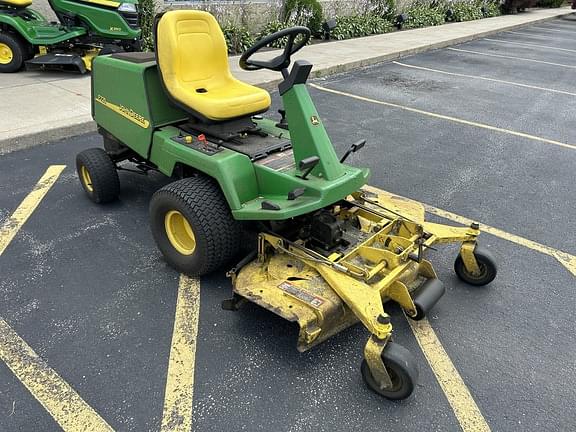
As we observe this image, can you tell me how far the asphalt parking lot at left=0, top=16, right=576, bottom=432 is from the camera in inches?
91.2

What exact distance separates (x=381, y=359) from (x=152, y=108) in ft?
7.63

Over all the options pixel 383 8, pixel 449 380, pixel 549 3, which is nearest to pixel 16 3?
pixel 449 380

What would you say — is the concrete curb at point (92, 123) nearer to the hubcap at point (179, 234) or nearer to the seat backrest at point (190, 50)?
the seat backrest at point (190, 50)

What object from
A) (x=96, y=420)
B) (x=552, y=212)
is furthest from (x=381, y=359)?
(x=552, y=212)

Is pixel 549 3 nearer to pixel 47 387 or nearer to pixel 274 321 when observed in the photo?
pixel 274 321

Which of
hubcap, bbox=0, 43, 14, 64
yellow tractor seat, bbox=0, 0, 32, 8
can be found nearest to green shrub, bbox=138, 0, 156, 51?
yellow tractor seat, bbox=0, 0, 32, 8

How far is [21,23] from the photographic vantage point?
23.4 feet

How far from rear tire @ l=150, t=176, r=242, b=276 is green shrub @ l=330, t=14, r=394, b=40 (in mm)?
10113

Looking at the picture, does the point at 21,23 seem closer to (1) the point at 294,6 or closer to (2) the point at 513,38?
(1) the point at 294,6

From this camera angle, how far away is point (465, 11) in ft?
60.1

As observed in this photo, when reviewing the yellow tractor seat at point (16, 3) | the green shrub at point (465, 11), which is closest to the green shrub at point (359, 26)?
the green shrub at point (465, 11)

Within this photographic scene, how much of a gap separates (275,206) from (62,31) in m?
6.28

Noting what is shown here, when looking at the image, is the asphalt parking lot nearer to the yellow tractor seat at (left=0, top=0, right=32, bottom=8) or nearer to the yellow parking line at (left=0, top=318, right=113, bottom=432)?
the yellow parking line at (left=0, top=318, right=113, bottom=432)

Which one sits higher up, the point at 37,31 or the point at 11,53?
the point at 37,31
